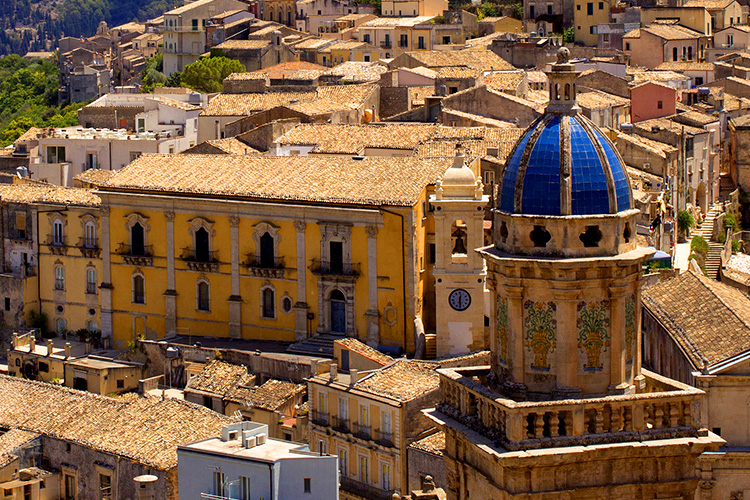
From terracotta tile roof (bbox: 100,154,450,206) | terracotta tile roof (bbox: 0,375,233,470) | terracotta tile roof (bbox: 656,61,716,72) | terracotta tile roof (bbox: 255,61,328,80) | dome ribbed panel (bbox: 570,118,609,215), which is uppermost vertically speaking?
dome ribbed panel (bbox: 570,118,609,215)

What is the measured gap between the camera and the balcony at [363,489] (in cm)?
3569

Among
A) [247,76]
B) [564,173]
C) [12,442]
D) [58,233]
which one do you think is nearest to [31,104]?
[247,76]

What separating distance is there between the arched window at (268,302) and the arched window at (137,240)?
4.65 m

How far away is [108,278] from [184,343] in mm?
4561

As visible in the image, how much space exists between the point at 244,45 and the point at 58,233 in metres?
42.6

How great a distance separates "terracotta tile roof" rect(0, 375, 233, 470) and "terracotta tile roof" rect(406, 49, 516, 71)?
3589 centimetres

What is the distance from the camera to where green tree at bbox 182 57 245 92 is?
284 feet

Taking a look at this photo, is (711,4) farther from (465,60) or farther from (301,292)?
(301,292)

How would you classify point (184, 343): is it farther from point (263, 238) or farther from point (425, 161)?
point (425, 161)

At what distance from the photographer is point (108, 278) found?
163 ft

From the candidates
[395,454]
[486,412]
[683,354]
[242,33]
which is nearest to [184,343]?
[395,454]

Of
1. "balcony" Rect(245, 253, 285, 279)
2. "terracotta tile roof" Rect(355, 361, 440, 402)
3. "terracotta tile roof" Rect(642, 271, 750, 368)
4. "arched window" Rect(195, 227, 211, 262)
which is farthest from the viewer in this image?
"arched window" Rect(195, 227, 211, 262)

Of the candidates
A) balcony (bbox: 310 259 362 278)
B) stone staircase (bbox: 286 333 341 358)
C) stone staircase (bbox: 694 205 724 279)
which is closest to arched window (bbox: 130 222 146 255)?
balcony (bbox: 310 259 362 278)

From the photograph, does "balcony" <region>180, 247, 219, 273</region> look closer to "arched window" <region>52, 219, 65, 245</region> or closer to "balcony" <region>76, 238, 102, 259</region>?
"balcony" <region>76, 238, 102, 259</region>
